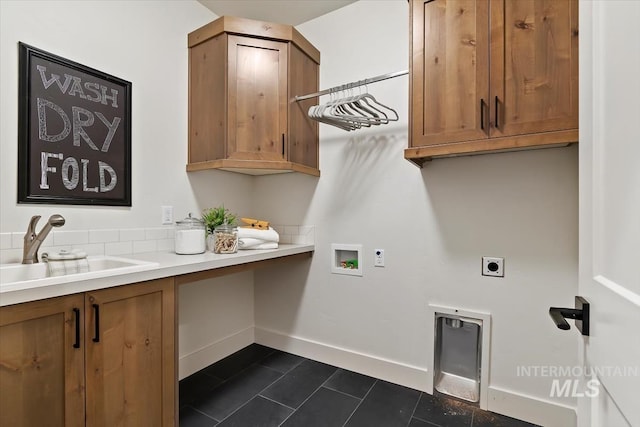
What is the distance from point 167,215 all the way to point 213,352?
1.09 metres

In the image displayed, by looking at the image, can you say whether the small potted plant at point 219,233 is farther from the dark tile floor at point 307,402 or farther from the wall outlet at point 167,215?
the dark tile floor at point 307,402

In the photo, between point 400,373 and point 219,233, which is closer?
point 219,233

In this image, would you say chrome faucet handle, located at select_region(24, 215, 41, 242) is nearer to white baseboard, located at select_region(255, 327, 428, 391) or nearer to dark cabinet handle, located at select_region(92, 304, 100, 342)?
dark cabinet handle, located at select_region(92, 304, 100, 342)

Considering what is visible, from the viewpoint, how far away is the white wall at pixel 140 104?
4.32 feet

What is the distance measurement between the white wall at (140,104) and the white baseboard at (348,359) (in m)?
0.34

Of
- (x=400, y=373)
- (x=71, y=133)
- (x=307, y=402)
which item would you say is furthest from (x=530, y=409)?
(x=71, y=133)

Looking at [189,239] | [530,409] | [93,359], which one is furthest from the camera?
[189,239]

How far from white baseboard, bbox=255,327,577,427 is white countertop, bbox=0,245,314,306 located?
38.4 inches

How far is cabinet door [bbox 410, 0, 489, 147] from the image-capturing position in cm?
139

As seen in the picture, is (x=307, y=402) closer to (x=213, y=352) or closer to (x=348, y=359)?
(x=348, y=359)

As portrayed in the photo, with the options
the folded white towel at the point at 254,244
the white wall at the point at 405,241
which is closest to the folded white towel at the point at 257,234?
the folded white towel at the point at 254,244

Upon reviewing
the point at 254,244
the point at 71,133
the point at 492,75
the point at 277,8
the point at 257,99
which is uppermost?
the point at 277,8

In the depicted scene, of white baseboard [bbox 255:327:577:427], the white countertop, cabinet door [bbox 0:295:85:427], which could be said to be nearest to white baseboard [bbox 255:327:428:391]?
white baseboard [bbox 255:327:577:427]

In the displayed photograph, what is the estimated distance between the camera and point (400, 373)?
6.34ft
